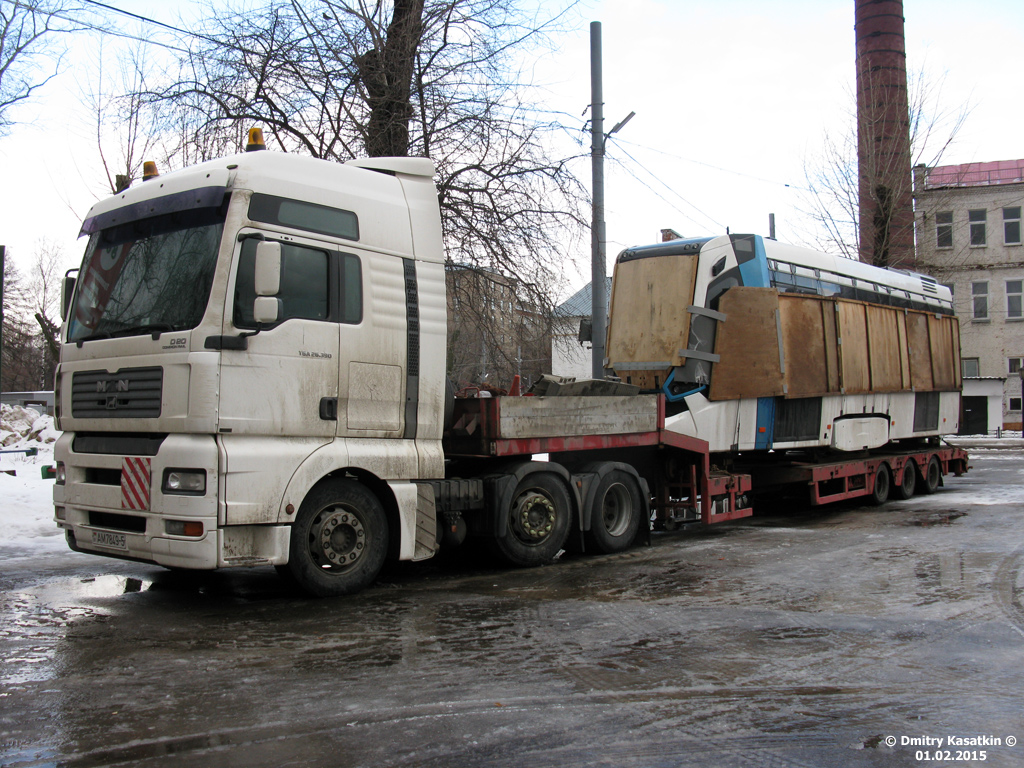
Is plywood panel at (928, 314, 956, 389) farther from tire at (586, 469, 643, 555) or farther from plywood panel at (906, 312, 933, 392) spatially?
tire at (586, 469, 643, 555)

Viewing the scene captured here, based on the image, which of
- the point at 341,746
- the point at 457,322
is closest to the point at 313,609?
the point at 341,746

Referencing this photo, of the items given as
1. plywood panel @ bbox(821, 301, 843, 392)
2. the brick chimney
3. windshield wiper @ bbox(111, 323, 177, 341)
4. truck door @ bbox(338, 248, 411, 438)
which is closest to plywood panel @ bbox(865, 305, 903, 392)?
plywood panel @ bbox(821, 301, 843, 392)

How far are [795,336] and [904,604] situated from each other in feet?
17.7

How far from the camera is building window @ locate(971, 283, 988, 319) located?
43513 mm

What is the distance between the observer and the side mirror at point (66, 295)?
23.6 feet

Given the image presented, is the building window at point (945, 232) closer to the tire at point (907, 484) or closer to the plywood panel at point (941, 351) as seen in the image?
the plywood panel at point (941, 351)

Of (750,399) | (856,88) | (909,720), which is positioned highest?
(856,88)

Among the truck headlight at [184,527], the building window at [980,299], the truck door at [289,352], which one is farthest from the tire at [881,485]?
the building window at [980,299]

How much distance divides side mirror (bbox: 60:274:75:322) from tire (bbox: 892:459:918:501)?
12627 mm

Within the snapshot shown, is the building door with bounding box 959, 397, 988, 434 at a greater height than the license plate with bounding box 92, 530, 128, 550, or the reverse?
the building door with bounding box 959, 397, 988, 434

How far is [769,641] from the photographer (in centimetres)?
559

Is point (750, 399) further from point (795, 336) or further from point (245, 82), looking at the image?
point (245, 82)

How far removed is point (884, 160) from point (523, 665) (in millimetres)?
30790

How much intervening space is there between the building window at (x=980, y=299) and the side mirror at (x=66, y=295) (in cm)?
4501
